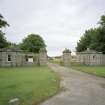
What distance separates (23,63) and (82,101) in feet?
87.9

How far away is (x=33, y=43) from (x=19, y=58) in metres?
36.8

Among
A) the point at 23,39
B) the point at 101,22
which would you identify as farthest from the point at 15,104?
the point at 23,39

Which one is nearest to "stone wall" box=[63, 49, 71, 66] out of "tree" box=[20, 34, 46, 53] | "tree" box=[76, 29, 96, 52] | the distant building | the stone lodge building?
the stone lodge building

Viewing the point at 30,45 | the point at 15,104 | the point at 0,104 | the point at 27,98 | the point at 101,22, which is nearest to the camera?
the point at 15,104

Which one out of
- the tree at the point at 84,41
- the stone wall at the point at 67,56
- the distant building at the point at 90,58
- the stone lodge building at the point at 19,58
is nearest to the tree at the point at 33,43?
the tree at the point at 84,41

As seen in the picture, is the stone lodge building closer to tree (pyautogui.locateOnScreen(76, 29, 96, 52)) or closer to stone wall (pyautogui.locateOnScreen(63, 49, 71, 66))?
stone wall (pyautogui.locateOnScreen(63, 49, 71, 66))

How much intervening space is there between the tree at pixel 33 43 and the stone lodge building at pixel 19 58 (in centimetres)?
3200

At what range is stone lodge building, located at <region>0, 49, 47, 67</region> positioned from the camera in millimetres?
32575

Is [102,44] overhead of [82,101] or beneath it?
overhead

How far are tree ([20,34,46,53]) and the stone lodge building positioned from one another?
3200 cm

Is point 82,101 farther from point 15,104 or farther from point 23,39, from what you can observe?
point 23,39

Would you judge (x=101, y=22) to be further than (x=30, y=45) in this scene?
No

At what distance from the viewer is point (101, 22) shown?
148 feet

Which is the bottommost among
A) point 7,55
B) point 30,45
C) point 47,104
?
point 47,104
